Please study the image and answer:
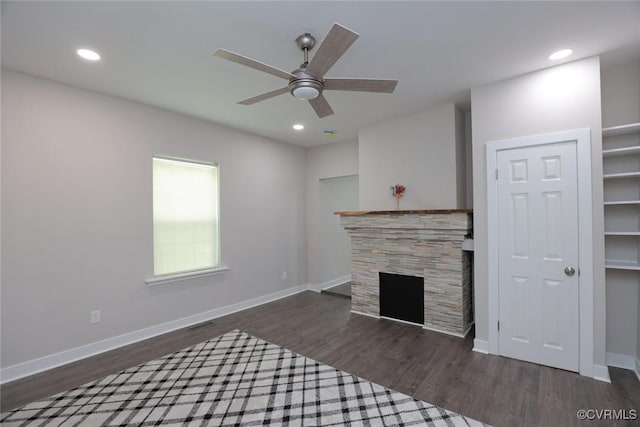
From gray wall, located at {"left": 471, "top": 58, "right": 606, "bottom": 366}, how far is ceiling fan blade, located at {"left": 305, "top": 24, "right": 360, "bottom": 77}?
2.06 meters

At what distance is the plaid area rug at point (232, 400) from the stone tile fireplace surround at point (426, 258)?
5.07ft

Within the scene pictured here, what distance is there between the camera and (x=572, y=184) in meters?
2.65

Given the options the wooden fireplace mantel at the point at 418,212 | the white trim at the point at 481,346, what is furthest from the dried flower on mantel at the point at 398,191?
the white trim at the point at 481,346

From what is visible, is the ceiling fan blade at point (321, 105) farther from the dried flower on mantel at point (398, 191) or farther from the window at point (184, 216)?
the window at point (184, 216)

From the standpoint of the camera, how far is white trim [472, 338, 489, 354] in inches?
121

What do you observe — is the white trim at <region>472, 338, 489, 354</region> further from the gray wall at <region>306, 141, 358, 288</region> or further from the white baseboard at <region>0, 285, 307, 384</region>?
the white baseboard at <region>0, 285, 307, 384</region>

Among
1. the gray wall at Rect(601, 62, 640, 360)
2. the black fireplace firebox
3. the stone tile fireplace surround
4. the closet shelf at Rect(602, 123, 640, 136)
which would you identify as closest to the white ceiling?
the gray wall at Rect(601, 62, 640, 360)

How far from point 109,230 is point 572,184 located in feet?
15.4

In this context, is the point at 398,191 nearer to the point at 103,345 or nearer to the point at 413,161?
the point at 413,161

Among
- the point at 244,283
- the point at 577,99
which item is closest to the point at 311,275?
the point at 244,283

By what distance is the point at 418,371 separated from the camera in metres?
2.71

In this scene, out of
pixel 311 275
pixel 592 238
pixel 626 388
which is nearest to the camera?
pixel 626 388

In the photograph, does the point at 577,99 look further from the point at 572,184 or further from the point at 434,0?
the point at 434,0

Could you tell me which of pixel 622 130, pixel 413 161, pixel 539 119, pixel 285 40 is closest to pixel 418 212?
pixel 413 161
